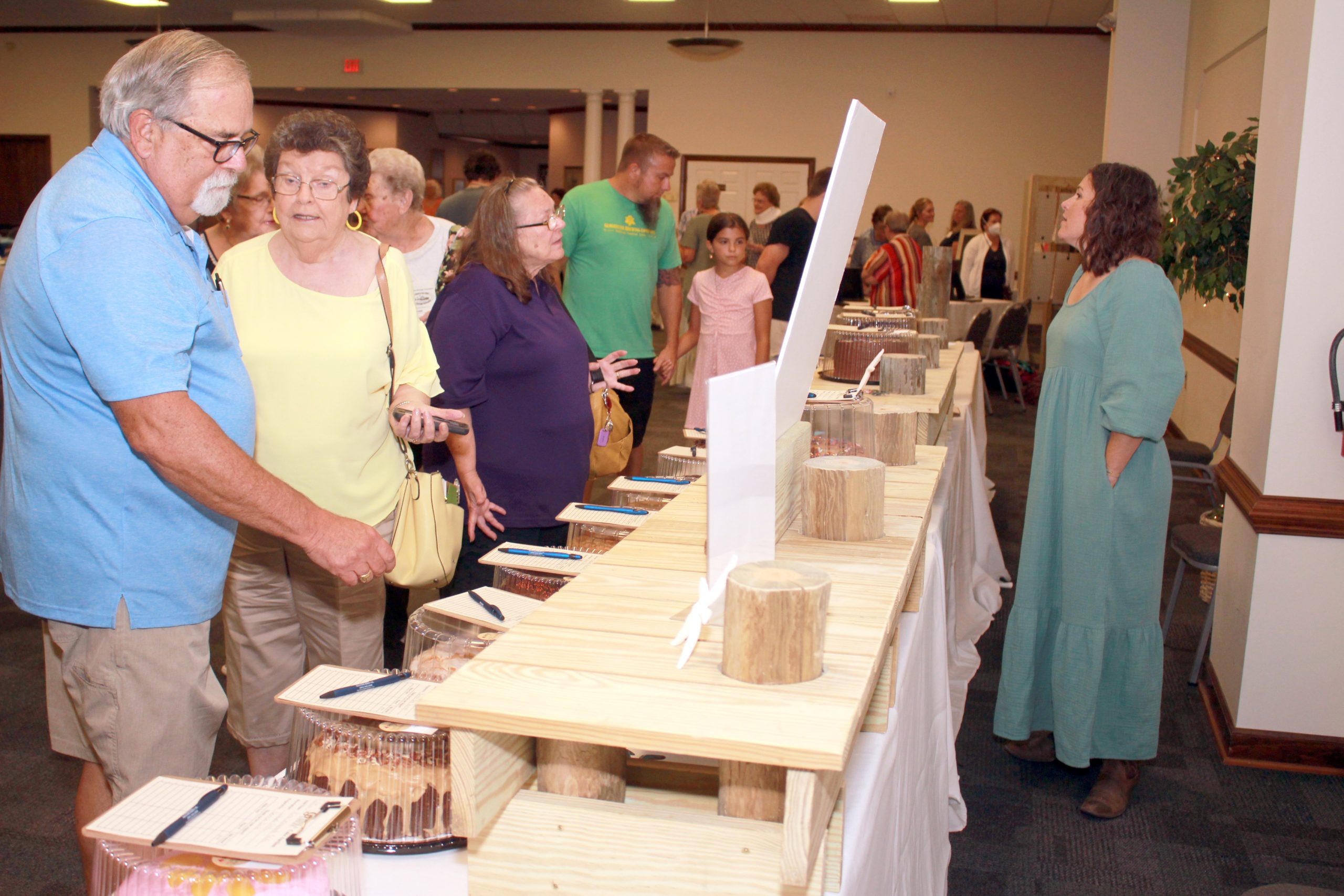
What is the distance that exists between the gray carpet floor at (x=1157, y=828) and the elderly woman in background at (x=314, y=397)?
1.42 metres

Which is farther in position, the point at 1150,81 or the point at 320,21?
the point at 320,21

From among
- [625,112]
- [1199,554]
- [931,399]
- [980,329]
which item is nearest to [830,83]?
[625,112]

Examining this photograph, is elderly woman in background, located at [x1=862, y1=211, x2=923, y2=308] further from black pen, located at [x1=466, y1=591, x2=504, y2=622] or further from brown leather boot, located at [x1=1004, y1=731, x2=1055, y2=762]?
black pen, located at [x1=466, y1=591, x2=504, y2=622]

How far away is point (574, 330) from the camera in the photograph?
2.43 meters

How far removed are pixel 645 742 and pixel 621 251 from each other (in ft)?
10.5

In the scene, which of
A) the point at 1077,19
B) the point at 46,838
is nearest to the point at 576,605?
the point at 46,838

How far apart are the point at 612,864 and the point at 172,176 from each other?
106 centimetres

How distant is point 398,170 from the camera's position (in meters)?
3.11

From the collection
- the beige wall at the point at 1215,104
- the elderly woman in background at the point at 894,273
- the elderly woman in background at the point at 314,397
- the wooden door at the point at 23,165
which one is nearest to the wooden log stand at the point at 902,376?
the elderly woman in background at the point at 314,397

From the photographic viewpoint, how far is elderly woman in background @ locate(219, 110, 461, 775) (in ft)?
6.08

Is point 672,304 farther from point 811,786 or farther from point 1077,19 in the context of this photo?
point 1077,19

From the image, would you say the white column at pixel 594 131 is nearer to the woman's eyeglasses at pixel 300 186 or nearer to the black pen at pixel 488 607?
the woman's eyeglasses at pixel 300 186

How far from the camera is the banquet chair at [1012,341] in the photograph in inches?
320

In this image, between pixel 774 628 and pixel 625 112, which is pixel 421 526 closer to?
pixel 774 628
